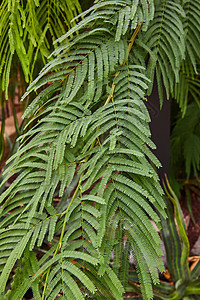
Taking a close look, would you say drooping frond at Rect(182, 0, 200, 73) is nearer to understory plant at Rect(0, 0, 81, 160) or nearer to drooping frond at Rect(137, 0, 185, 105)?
drooping frond at Rect(137, 0, 185, 105)

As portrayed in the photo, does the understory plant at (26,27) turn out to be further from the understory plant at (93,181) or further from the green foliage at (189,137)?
the green foliage at (189,137)

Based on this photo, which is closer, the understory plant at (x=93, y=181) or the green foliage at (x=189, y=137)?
the understory plant at (x=93, y=181)

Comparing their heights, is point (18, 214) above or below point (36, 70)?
below

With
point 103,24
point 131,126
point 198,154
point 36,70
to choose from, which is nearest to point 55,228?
point 131,126

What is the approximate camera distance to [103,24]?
1.80 ft

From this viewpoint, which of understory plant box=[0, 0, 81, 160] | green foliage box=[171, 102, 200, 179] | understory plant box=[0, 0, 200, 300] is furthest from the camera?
green foliage box=[171, 102, 200, 179]

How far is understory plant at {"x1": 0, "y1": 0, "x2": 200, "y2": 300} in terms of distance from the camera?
43 centimetres

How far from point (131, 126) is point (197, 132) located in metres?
0.93

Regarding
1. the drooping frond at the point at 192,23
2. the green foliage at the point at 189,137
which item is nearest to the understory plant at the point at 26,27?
the drooping frond at the point at 192,23

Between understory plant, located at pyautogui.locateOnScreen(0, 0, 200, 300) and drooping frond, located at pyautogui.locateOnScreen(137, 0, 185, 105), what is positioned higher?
drooping frond, located at pyautogui.locateOnScreen(137, 0, 185, 105)

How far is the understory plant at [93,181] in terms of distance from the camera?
1.40ft

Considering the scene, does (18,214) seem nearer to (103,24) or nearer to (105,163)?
(105,163)

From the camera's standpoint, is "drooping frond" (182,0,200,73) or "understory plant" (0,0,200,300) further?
"drooping frond" (182,0,200,73)

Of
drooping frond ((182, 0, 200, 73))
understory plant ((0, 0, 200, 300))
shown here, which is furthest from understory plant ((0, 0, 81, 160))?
drooping frond ((182, 0, 200, 73))
